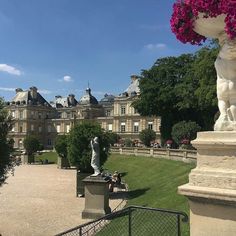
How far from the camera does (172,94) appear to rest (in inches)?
2314

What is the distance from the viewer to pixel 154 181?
2836cm

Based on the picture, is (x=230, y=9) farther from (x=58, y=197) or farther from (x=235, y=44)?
(x=58, y=197)

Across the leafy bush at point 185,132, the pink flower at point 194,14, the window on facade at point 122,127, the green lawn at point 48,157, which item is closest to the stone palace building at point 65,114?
the window on facade at point 122,127

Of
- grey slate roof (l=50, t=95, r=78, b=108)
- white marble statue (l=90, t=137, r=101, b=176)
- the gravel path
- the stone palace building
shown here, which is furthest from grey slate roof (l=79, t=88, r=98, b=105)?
white marble statue (l=90, t=137, r=101, b=176)

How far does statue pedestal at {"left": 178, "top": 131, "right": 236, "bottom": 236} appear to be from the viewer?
458 centimetres

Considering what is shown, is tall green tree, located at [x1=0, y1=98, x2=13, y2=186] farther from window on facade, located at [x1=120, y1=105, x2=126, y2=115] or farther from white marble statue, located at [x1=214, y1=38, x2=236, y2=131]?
window on facade, located at [x1=120, y1=105, x2=126, y2=115]

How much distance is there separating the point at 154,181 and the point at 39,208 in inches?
316

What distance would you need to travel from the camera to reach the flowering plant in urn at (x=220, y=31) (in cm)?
475

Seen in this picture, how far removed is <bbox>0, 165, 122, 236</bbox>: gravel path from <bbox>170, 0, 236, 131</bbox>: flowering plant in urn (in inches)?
532

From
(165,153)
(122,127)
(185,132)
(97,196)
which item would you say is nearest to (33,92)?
(122,127)

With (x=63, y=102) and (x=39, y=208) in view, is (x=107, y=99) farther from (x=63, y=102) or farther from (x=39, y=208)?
(x=39, y=208)

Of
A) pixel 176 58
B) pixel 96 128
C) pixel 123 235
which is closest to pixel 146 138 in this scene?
pixel 176 58

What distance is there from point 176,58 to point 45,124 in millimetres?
66592

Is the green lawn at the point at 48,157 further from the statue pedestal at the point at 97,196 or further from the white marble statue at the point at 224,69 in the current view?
the white marble statue at the point at 224,69
